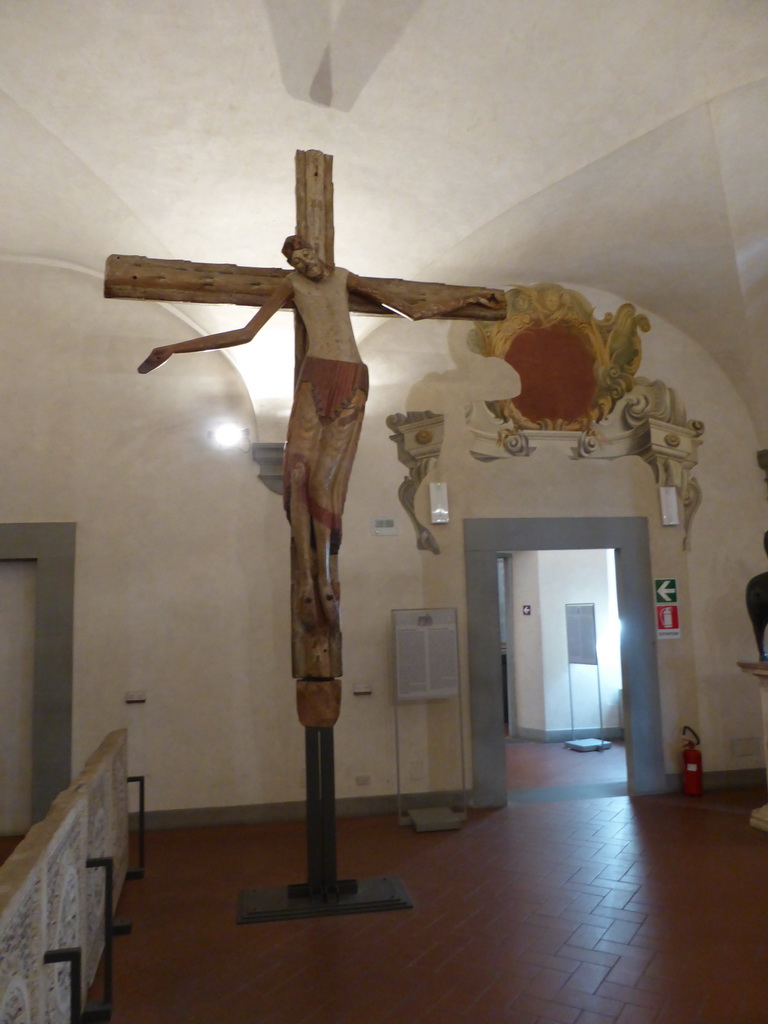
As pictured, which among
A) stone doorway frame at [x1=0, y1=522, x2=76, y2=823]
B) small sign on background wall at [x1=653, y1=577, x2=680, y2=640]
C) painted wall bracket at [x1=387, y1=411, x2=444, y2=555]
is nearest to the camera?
stone doorway frame at [x1=0, y1=522, x2=76, y2=823]

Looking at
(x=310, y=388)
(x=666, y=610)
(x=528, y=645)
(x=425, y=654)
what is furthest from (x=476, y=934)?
(x=528, y=645)

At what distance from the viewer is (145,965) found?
3.60m

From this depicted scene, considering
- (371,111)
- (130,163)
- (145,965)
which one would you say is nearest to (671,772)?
(145,965)

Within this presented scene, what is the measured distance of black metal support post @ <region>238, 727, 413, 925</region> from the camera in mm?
4094

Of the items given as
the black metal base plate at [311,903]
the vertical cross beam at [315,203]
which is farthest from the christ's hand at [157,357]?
the black metal base plate at [311,903]

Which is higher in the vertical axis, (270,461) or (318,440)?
(270,461)

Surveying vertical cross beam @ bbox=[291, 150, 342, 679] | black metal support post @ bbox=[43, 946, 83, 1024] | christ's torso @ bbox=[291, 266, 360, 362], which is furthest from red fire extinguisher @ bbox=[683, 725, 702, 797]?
black metal support post @ bbox=[43, 946, 83, 1024]

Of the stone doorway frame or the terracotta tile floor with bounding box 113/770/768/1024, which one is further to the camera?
the stone doorway frame

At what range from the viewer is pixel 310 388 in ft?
12.9

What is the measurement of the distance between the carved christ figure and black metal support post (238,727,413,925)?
37 cm

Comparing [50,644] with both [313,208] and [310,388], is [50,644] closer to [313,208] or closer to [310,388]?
[310,388]

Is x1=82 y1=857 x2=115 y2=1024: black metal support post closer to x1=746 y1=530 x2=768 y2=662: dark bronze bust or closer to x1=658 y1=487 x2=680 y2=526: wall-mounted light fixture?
x1=746 y1=530 x2=768 y2=662: dark bronze bust

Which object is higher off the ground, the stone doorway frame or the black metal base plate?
the stone doorway frame

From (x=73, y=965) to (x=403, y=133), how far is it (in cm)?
480
